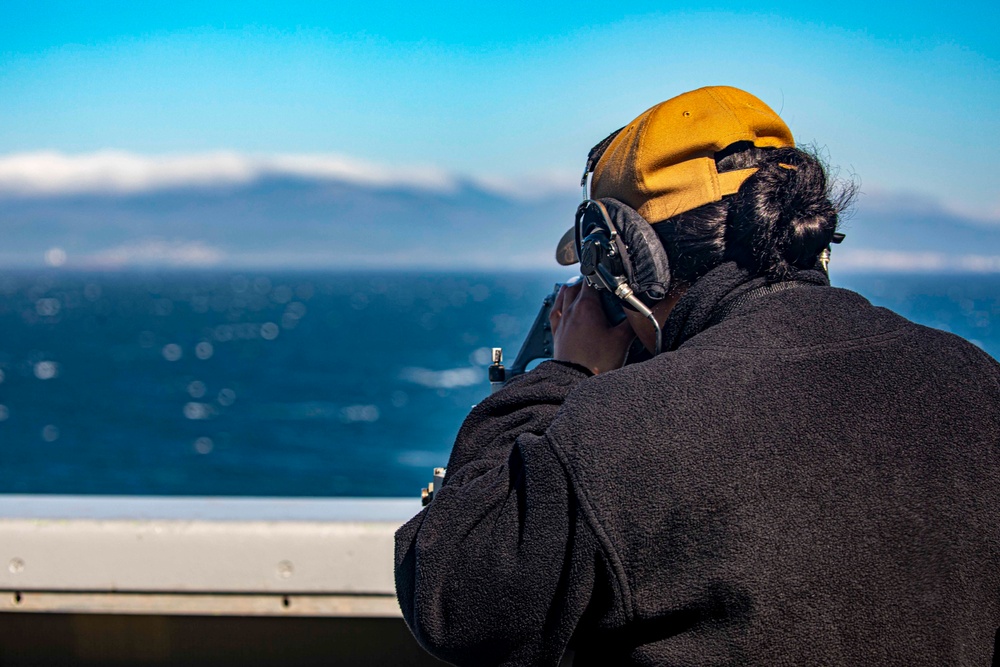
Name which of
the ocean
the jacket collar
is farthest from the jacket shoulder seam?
the ocean

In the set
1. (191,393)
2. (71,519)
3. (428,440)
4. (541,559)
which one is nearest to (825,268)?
(541,559)

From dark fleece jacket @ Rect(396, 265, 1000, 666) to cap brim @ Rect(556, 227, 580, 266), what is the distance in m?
0.51

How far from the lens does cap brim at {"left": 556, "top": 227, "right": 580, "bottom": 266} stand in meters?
1.57

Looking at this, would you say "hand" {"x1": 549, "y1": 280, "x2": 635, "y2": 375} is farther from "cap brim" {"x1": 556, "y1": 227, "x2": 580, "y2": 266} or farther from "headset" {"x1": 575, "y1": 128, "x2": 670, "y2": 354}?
"cap brim" {"x1": 556, "y1": 227, "x2": 580, "y2": 266}

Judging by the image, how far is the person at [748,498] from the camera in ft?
3.25

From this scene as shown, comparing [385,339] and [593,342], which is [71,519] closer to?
[593,342]

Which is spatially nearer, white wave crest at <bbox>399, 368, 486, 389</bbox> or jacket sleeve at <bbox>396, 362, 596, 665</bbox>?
jacket sleeve at <bbox>396, 362, 596, 665</bbox>

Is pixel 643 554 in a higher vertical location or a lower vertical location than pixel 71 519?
higher

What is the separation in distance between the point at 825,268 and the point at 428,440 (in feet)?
92.7

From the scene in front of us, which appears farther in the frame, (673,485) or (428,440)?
(428,440)

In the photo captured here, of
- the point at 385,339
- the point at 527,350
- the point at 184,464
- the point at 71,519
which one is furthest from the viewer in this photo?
the point at 385,339

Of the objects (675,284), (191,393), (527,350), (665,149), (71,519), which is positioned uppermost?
(665,149)

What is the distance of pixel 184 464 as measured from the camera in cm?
2783

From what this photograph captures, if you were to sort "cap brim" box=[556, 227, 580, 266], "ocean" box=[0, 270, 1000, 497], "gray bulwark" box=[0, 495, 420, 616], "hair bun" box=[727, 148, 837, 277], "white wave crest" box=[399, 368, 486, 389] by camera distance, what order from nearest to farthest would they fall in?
"hair bun" box=[727, 148, 837, 277] < "cap brim" box=[556, 227, 580, 266] < "gray bulwark" box=[0, 495, 420, 616] < "ocean" box=[0, 270, 1000, 497] < "white wave crest" box=[399, 368, 486, 389]
